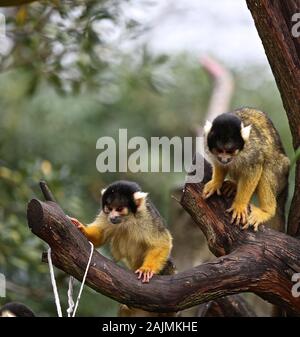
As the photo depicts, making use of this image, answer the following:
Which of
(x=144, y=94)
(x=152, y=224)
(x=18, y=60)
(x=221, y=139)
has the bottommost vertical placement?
(x=152, y=224)

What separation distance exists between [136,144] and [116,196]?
2870 mm

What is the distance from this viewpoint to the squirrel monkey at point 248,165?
318 centimetres

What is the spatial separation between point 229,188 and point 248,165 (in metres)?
0.16

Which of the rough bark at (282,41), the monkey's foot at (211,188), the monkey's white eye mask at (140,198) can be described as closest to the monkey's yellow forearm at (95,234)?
the monkey's white eye mask at (140,198)

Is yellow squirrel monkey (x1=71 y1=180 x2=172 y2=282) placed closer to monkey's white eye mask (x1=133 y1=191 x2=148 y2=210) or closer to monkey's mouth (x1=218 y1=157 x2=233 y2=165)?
monkey's white eye mask (x1=133 y1=191 x2=148 y2=210)

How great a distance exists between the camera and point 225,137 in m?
3.20

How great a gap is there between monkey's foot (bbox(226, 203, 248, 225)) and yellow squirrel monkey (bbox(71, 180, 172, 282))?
427 millimetres

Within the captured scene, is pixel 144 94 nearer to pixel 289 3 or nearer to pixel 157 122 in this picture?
pixel 157 122

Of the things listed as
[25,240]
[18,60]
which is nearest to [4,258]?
[25,240]

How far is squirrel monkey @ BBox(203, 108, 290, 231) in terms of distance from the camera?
3.18 metres

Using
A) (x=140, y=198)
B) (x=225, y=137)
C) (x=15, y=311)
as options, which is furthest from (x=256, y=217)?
(x=15, y=311)

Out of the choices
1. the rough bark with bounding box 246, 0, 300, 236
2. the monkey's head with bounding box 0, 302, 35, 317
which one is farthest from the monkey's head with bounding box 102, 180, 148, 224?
the rough bark with bounding box 246, 0, 300, 236
